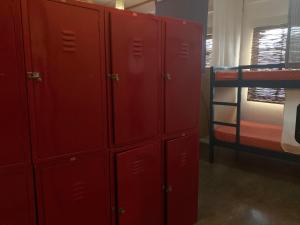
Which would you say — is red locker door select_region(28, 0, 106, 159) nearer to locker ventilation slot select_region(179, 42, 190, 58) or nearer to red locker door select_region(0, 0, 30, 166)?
red locker door select_region(0, 0, 30, 166)

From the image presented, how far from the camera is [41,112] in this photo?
1.17 meters

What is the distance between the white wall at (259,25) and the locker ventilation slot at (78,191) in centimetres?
370

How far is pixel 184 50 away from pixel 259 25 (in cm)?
303

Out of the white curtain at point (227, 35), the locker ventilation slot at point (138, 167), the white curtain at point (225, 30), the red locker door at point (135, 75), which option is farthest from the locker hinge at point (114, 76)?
the white curtain at point (225, 30)

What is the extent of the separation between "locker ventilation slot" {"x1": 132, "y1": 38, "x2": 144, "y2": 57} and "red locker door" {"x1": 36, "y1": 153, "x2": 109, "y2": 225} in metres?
0.65

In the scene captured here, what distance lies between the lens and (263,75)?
9.75ft

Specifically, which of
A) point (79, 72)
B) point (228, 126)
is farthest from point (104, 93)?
point (228, 126)

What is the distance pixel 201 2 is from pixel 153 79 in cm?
276

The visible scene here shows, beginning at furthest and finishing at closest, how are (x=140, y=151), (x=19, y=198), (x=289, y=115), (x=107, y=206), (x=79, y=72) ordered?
(x=289, y=115) → (x=140, y=151) → (x=107, y=206) → (x=79, y=72) → (x=19, y=198)

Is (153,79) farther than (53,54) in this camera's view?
Yes

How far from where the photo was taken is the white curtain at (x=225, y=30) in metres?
3.97

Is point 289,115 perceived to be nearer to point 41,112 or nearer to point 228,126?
point 228,126

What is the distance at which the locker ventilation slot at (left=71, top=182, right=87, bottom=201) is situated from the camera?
1354 mm

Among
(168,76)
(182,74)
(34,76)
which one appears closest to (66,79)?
(34,76)
